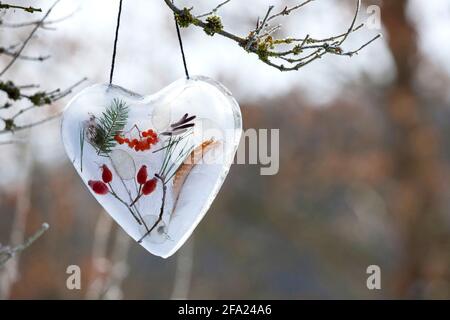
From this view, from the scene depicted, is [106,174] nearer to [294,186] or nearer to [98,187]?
[98,187]

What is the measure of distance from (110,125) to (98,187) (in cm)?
13

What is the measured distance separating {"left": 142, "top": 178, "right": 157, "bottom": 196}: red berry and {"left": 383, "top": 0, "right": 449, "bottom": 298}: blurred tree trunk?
17.5ft

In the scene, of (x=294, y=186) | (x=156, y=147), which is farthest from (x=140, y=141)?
(x=294, y=186)

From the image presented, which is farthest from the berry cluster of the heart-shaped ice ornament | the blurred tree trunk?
the blurred tree trunk

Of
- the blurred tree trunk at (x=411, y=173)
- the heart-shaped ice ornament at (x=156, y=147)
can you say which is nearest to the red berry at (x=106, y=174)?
the heart-shaped ice ornament at (x=156, y=147)

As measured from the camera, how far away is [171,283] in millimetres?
9562

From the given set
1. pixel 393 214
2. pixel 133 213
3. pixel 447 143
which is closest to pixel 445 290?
pixel 393 214

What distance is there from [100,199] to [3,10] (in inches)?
15.9

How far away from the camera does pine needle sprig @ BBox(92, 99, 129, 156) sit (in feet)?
4.84

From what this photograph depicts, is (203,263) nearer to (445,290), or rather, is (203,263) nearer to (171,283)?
(171,283)

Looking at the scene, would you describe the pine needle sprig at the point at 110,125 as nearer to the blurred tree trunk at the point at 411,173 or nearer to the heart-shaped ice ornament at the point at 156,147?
the heart-shaped ice ornament at the point at 156,147

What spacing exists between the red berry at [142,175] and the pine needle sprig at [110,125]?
0.07 m

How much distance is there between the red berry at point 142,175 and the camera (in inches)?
58.8

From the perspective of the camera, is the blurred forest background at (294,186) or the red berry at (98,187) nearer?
the red berry at (98,187)
